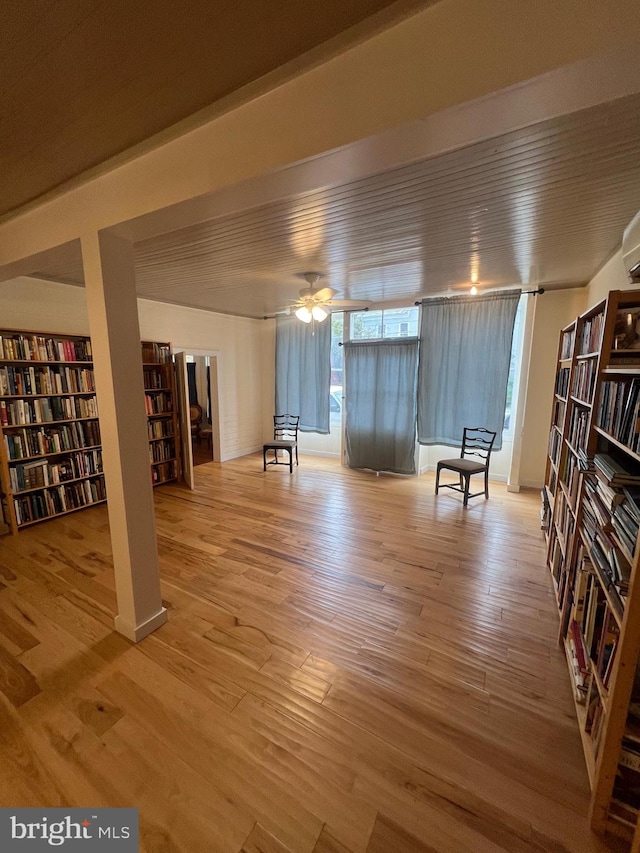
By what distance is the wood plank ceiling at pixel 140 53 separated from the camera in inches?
34.0

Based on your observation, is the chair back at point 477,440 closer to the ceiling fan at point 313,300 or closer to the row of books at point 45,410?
the ceiling fan at point 313,300

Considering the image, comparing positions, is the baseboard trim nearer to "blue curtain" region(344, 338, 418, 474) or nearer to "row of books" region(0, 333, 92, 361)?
"row of books" region(0, 333, 92, 361)

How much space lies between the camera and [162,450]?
439 centimetres

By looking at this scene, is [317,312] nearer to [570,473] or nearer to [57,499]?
[570,473]

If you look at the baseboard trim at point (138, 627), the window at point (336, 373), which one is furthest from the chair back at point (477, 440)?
the baseboard trim at point (138, 627)

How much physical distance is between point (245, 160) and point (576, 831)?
2.51 m

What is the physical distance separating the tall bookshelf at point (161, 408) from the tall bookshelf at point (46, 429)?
645mm

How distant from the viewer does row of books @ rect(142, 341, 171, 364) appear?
4.15 metres

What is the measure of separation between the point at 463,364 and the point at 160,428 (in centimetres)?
403

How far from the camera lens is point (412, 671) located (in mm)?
1704

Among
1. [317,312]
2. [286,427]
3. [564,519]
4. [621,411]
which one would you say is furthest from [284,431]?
[621,411]

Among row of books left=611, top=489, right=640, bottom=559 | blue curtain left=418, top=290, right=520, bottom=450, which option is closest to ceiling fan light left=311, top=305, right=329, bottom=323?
blue curtain left=418, top=290, right=520, bottom=450

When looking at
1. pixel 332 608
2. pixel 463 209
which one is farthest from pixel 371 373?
pixel 332 608

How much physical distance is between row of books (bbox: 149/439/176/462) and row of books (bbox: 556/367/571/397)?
4.40 m
